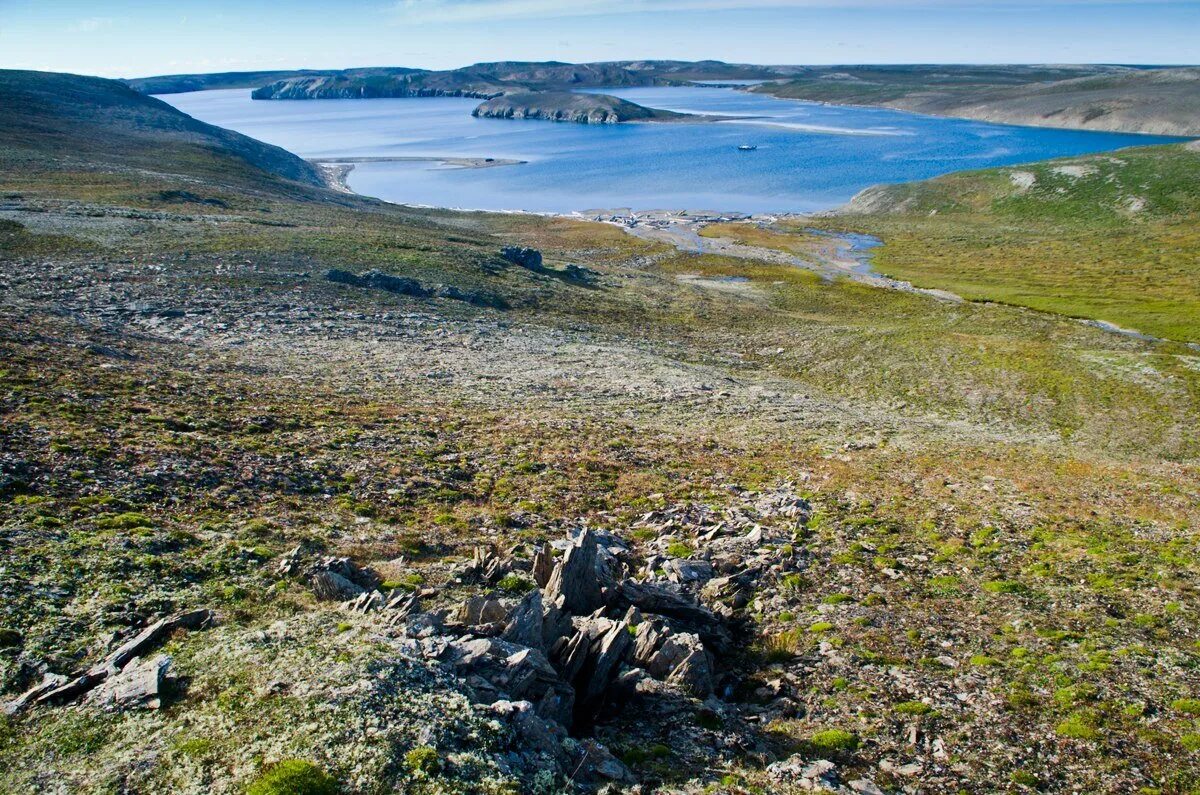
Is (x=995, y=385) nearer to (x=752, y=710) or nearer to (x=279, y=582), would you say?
(x=752, y=710)

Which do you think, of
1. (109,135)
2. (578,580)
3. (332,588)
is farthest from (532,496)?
(109,135)

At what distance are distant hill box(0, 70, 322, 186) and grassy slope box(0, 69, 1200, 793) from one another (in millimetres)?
60364

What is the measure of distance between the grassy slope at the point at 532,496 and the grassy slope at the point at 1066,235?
2585 cm

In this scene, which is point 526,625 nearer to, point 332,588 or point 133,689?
point 332,588

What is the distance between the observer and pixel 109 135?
140 m

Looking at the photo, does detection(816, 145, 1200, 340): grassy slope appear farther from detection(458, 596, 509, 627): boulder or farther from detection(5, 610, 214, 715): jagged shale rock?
detection(5, 610, 214, 715): jagged shale rock

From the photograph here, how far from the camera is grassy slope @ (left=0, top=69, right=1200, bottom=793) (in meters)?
16.2

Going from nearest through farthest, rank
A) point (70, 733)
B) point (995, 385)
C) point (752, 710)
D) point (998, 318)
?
1. point (70, 733)
2. point (752, 710)
3. point (995, 385)
4. point (998, 318)

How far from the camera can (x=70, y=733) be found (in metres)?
13.6

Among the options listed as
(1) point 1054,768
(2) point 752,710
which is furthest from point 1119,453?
(2) point 752,710

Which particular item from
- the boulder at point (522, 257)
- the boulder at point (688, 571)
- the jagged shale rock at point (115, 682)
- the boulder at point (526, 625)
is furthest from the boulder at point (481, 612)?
the boulder at point (522, 257)

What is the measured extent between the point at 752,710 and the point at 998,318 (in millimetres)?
74059

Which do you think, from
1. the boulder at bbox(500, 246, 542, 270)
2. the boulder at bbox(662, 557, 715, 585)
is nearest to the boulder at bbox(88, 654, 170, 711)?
the boulder at bbox(662, 557, 715, 585)

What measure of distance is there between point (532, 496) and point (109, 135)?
15384 centimetres
